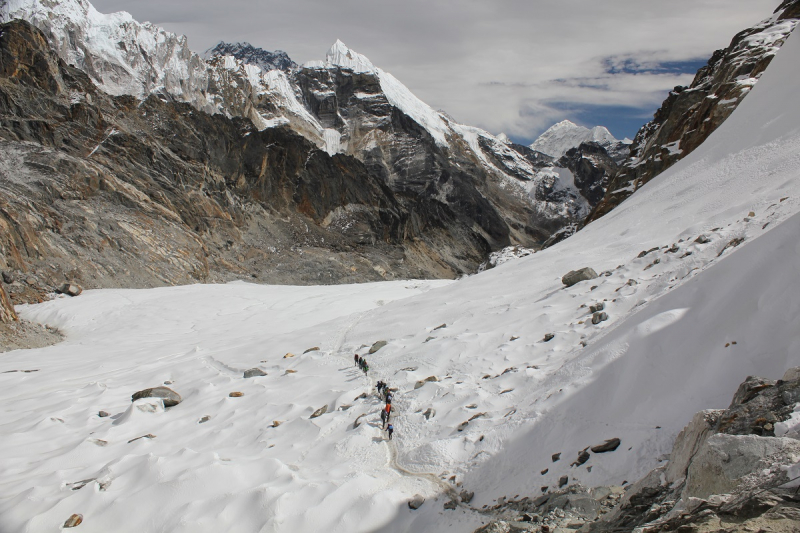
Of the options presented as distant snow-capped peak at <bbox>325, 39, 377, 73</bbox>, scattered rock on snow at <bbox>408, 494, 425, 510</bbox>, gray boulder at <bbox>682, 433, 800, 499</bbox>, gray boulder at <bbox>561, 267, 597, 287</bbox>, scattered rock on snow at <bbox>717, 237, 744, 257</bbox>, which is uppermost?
distant snow-capped peak at <bbox>325, 39, 377, 73</bbox>

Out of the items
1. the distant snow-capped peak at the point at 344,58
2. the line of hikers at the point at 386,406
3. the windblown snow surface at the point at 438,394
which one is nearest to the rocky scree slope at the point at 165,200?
the windblown snow surface at the point at 438,394

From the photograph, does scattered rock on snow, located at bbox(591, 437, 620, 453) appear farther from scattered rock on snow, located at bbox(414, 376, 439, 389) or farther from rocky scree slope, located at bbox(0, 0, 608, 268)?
rocky scree slope, located at bbox(0, 0, 608, 268)

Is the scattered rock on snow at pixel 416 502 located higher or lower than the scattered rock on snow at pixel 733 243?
lower

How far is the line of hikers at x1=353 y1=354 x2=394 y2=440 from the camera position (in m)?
11.4

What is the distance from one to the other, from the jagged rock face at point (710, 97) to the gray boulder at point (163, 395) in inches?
1688

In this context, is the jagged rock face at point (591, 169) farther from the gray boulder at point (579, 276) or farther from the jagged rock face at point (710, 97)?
the gray boulder at point (579, 276)

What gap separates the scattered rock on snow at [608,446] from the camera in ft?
25.6

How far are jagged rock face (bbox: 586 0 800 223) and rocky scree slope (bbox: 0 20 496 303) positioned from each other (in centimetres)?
4122

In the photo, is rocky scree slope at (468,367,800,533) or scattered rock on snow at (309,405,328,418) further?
scattered rock on snow at (309,405,328,418)

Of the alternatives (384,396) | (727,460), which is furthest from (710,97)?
(727,460)

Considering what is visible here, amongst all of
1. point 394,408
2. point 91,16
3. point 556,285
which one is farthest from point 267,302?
point 91,16

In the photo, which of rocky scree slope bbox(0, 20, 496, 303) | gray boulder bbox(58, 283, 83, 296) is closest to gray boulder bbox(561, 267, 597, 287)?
rocky scree slope bbox(0, 20, 496, 303)

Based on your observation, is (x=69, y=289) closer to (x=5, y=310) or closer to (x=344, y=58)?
(x=5, y=310)

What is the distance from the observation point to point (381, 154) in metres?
153
